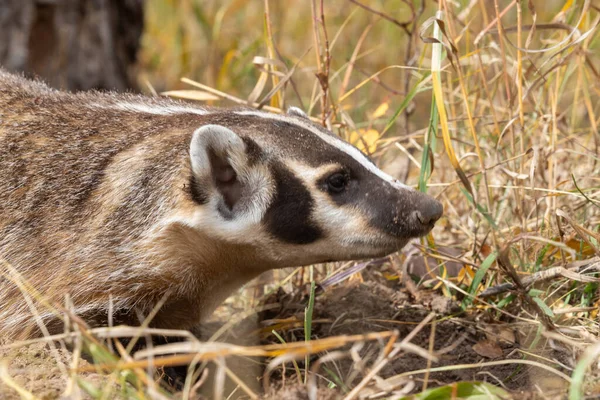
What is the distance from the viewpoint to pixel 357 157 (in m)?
3.06

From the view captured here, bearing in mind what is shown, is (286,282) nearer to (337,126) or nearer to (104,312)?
(337,126)

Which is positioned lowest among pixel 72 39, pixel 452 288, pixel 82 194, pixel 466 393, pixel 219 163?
pixel 452 288

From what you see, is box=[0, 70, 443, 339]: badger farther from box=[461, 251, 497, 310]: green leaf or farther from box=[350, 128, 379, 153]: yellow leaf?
box=[350, 128, 379, 153]: yellow leaf

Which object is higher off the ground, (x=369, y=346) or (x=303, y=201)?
(x=303, y=201)

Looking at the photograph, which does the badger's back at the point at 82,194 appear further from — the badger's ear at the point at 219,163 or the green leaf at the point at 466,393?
the green leaf at the point at 466,393

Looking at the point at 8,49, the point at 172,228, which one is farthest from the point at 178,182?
the point at 8,49

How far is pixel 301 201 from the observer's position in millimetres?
2943

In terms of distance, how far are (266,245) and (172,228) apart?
1.18ft

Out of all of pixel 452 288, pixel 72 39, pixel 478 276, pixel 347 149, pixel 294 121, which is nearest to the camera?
pixel 347 149

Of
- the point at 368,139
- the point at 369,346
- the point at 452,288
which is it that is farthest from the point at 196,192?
the point at 368,139

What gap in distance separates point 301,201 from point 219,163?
0.34m

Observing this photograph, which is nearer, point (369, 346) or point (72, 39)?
point (369, 346)

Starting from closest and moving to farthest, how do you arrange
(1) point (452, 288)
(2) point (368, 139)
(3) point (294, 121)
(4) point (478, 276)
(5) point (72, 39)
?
(3) point (294, 121) < (4) point (478, 276) < (1) point (452, 288) < (2) point (368, 139) < (5) point (72, 39)

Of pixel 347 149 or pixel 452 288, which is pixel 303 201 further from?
pixel 452 288
